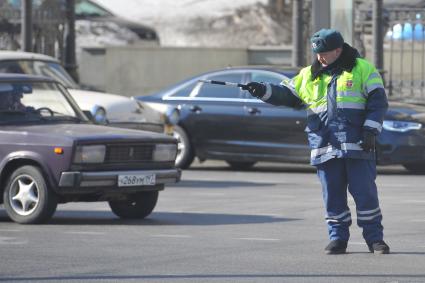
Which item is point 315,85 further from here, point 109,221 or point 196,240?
point 109,221

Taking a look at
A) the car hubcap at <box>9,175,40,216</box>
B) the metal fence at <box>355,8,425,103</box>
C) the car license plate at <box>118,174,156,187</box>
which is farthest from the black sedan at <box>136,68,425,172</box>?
the car hubcap at <box>9,175,40,216</box>

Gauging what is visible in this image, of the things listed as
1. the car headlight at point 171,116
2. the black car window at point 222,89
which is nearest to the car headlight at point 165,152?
the car headlight at point 171,116

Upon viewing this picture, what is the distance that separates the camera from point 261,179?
18.6 metres

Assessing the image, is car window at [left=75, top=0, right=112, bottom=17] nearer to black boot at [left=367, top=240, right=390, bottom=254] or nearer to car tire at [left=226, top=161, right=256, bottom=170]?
car tire at [left=226, top=161, right=256, bottom=170]

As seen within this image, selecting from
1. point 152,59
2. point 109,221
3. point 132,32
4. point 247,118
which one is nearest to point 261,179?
point 247,118

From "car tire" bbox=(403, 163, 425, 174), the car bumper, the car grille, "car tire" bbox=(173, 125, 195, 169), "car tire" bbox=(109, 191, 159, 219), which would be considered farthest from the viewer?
"car tire" bbox=(173, 125, 195, 169)

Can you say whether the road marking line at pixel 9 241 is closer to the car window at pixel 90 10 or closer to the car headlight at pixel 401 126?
the car headlight at pixel 401 126

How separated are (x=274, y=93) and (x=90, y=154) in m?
2.64

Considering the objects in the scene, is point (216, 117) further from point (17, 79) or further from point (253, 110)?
point (17, 79)

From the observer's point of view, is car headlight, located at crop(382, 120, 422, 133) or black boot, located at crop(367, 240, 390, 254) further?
car headlight, located at crop(382, 120, 422, 133)

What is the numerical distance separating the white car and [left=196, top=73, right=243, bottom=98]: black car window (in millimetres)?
805

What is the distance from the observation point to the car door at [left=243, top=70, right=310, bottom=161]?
747 inches

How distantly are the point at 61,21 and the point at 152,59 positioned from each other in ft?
15.6

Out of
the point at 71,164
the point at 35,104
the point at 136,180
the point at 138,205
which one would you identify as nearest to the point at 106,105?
the point at 35,104
